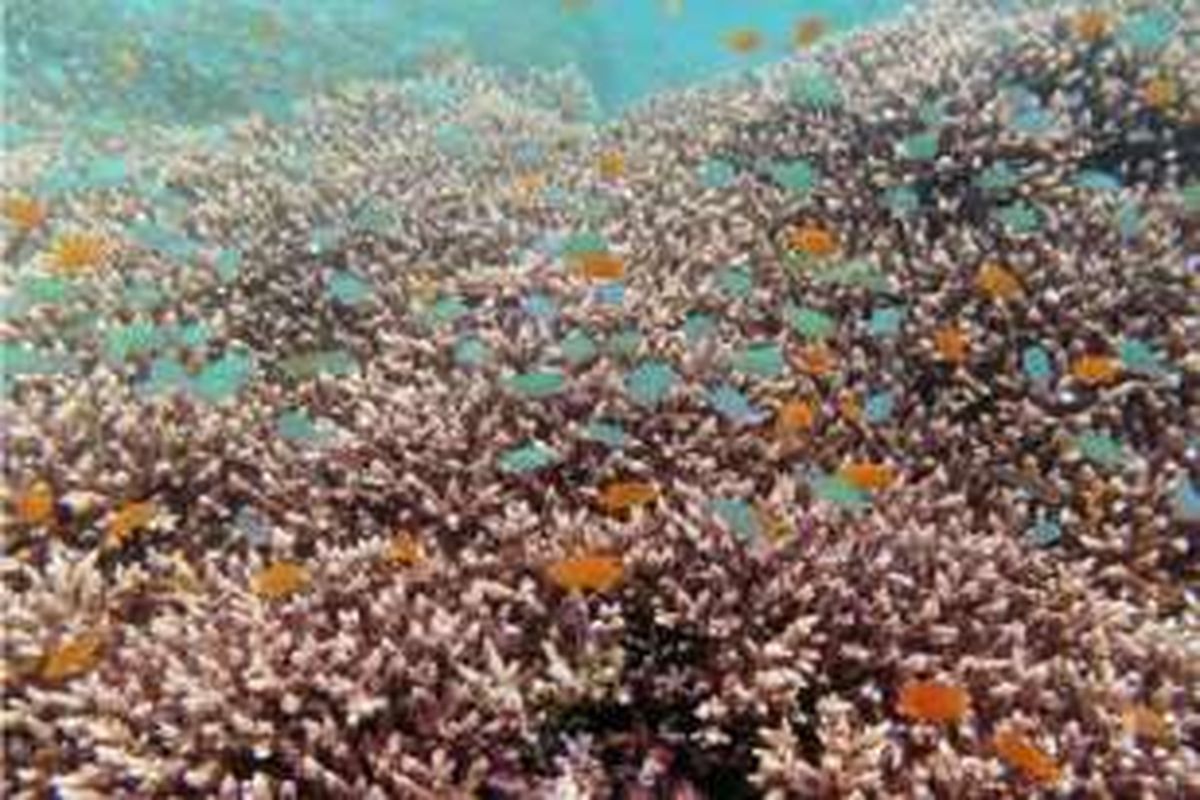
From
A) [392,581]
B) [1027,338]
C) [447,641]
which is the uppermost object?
[1027,338]

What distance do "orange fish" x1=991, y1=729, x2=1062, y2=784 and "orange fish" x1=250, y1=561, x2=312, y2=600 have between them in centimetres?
233

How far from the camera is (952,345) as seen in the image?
607cm

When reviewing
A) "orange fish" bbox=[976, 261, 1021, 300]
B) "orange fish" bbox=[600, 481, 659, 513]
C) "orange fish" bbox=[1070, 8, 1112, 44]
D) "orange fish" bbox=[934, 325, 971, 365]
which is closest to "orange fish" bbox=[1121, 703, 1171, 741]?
"orange fish" bbox=[600, 481, 659, 513]

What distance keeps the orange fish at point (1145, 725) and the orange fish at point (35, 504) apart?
391 centimetres

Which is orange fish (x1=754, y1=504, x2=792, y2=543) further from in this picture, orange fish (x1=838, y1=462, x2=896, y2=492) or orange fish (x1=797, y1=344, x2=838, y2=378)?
orange fish (x1=797, y1=344, x2=838, y2=378)

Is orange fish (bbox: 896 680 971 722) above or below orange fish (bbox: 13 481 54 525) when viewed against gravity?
below

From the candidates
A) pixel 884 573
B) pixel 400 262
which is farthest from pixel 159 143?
pixel 884 573

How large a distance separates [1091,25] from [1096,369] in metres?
3.48

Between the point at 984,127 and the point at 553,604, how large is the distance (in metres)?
4.45

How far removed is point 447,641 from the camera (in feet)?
14.7

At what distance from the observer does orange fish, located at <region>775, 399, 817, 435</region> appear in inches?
217

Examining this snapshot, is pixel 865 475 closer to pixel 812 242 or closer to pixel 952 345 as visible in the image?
pixel 952 345

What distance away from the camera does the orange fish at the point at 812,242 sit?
6.60 metres

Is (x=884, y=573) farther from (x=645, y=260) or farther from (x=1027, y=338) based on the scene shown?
(x=645, y=260)
